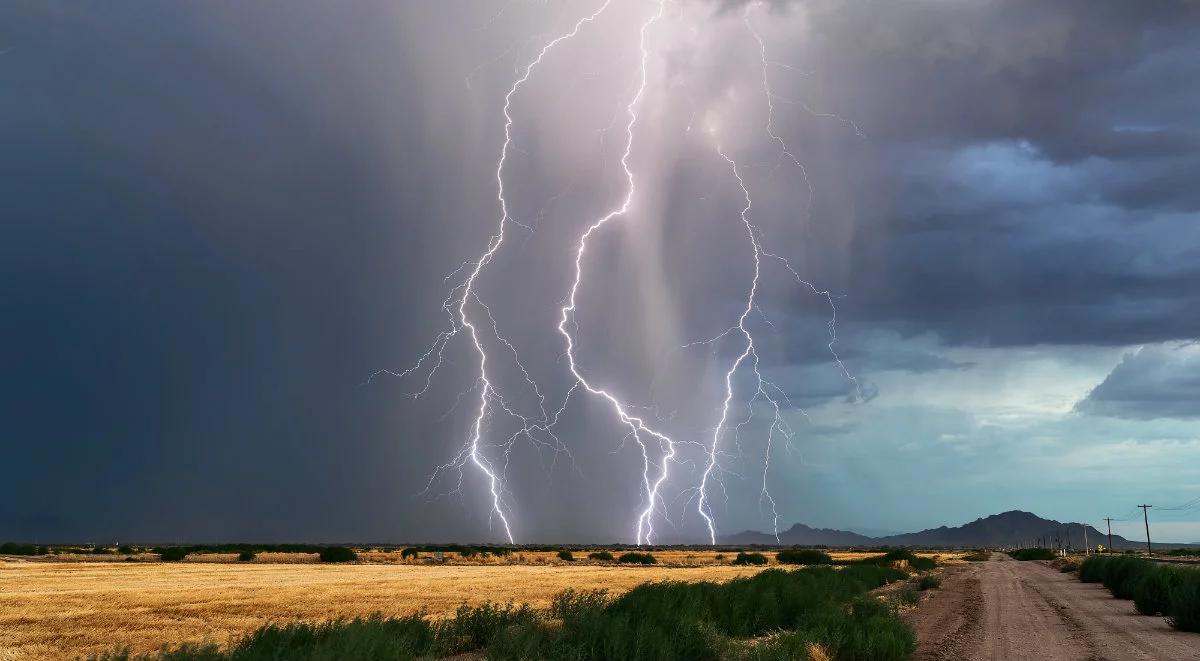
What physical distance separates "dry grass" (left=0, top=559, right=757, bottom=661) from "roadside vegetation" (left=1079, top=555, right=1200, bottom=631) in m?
18.3

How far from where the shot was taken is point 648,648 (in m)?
15.0

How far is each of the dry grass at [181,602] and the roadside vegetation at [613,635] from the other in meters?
2.24

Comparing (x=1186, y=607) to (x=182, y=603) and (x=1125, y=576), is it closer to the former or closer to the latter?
(x=1125, y=576)

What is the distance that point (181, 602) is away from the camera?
2945 centimetres

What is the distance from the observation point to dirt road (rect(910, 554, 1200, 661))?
60.0 feet

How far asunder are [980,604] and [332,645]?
27907 mm

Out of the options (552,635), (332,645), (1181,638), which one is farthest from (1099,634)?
(332,645)

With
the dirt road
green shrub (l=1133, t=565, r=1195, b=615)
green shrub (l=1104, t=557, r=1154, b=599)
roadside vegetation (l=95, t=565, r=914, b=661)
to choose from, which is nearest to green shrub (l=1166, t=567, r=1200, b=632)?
the dirt road

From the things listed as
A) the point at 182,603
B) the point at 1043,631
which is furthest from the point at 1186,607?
the point at 182,603

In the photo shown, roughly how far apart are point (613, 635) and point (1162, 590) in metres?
22.6

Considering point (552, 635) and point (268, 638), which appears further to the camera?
point (552, 635)

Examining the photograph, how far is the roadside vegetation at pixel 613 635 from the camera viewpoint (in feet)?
43.1

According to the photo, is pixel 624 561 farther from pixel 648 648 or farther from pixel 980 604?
pixel 648 648

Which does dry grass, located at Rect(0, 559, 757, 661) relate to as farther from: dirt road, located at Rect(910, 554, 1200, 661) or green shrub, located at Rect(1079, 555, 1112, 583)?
green shrub, located at Rect(1079, 555, 1112, 583)
